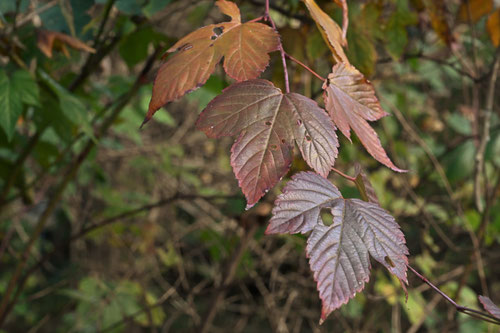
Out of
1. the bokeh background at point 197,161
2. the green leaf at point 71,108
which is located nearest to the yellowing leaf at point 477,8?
the bokeh background at point 197,161

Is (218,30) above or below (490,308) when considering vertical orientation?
above

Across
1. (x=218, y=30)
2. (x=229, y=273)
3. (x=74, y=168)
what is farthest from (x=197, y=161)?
(x=218, y=30)

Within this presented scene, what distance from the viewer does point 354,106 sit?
778 millimetres

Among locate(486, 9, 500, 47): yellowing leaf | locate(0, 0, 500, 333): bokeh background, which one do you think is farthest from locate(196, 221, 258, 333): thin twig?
locate(486, 9, 500, 47): yellowing leaf

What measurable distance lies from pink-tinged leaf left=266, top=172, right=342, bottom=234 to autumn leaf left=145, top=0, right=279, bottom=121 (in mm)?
159

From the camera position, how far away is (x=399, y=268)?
0.67 meters

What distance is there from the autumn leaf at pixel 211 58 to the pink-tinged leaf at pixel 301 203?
16 cm

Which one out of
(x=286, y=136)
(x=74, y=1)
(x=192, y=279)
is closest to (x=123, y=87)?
(x=74, y=1)

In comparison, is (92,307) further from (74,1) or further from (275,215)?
(275,215)

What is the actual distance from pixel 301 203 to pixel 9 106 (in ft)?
2.39

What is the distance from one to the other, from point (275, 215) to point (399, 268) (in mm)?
174

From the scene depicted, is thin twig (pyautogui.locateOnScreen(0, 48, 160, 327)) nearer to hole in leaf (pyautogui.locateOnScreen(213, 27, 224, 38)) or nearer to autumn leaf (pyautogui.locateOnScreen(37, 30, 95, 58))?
autumn leaf (pyautogui.locateOnScreen(37, 30, 95, 58))

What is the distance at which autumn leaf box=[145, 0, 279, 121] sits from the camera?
692 millimetres

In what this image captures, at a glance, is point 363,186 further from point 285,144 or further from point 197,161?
point 197,161
